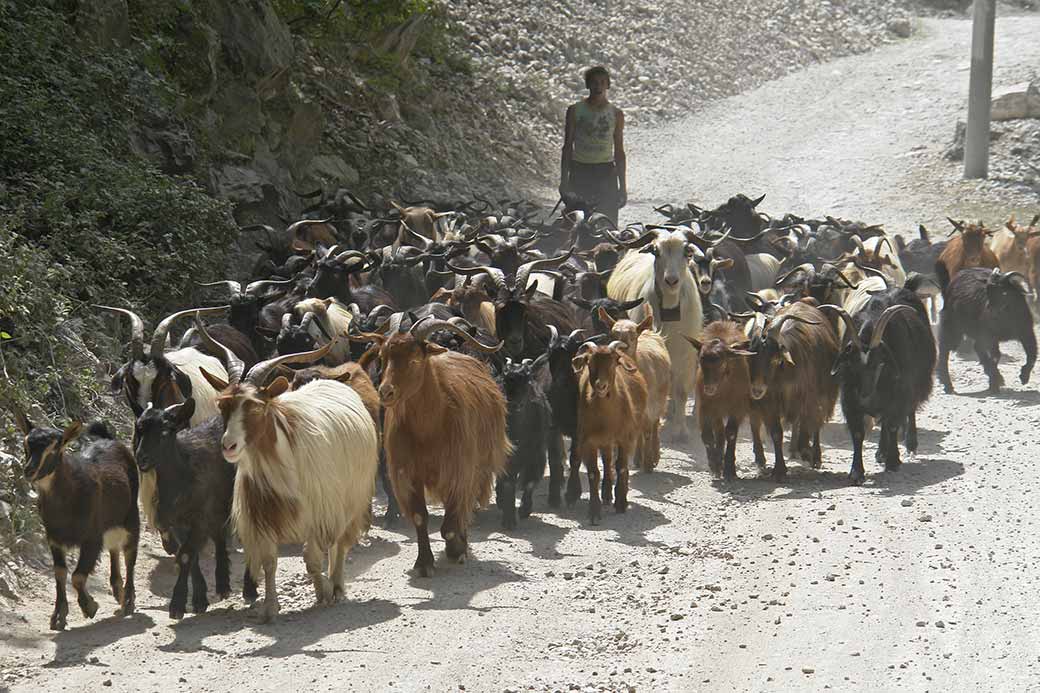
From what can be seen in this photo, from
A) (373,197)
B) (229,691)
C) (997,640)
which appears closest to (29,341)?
(229,691)

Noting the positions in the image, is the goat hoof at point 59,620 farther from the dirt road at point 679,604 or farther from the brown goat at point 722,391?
the brown goat at point 722,391

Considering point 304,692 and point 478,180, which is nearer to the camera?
point 304,692

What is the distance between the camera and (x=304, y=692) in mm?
6605

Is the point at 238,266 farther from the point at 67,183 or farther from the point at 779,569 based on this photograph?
the point at 779,569

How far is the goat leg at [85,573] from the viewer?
25.4ft

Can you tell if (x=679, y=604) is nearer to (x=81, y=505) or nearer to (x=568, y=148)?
(x=81, y=505)

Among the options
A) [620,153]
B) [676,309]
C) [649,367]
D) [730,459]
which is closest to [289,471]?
[649,367]

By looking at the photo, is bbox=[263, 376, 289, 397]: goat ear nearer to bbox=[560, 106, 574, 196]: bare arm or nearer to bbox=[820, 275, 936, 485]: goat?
bbox=[820, 275, 936, 485]: goat

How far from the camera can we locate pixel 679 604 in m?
7.93

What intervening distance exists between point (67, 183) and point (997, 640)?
8.61m

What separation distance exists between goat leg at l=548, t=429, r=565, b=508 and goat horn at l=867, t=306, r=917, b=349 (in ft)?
8.27

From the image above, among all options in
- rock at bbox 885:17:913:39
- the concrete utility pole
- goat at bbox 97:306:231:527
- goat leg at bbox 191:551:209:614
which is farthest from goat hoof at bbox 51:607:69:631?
rock at bbox 885:17:913:39

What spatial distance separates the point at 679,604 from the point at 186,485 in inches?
111

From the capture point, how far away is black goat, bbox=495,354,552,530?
9.78 meters
